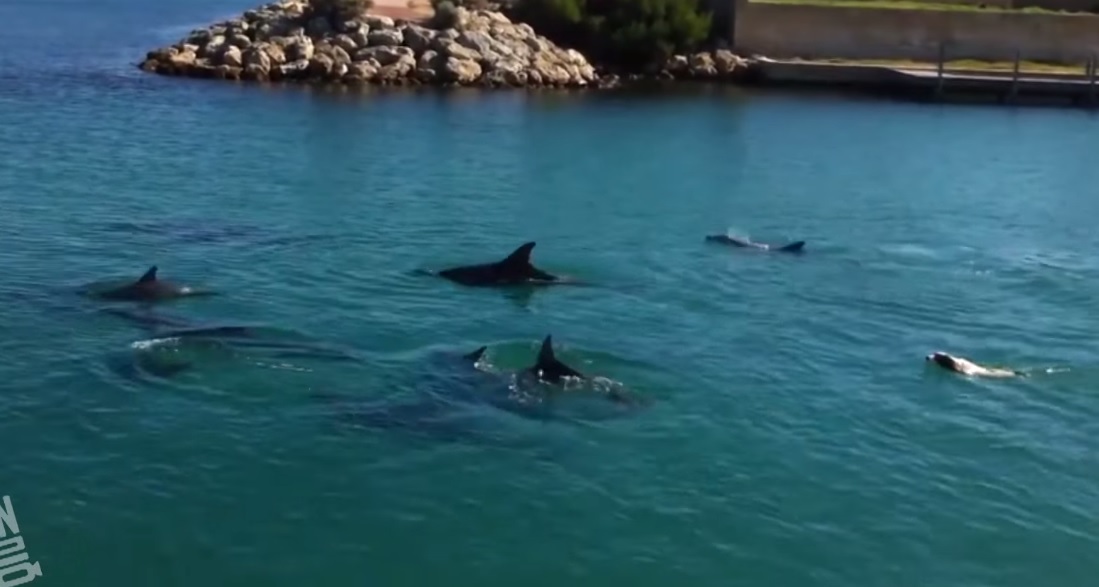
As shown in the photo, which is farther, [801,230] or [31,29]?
[31,29]

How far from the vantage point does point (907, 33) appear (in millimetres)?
78250

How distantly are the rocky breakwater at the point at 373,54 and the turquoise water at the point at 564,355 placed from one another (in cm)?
1486

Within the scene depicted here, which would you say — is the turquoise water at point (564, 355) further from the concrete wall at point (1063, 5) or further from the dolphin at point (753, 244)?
the concrete wall at point (1063, 5)

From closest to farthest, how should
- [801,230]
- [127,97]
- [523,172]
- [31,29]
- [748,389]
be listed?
[748,389] → [801,230] → [523,172] → [127,97] → [31,29]

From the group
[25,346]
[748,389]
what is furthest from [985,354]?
[25,346]

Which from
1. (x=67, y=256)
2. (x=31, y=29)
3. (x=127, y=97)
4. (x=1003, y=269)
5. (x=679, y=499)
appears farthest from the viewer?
(x=31, y=29)

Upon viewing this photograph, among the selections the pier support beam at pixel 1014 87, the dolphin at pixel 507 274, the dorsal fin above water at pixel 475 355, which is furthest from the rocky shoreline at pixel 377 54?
the dorsal fin above water at pixel 475 355

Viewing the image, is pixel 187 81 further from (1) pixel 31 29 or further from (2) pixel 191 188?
(1) pixel 31 29

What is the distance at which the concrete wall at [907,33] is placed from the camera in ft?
253

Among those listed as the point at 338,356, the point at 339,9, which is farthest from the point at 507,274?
the point at 339,9

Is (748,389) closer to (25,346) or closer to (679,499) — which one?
(679,499)

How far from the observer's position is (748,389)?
2580 cm

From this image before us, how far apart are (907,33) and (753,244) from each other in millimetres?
44546

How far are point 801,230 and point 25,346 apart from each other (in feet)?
71.0
